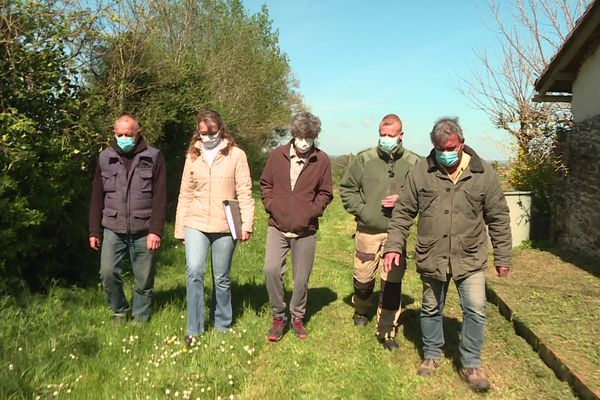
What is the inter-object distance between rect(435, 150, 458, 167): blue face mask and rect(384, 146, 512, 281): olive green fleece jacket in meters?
0.10

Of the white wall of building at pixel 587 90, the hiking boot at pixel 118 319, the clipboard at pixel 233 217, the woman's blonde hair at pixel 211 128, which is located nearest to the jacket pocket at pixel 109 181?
the woman's blonde hair at pixel 211 128

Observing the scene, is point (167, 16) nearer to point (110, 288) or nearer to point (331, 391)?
point (110, 288)

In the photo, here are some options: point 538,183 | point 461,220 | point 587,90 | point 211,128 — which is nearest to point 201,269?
point 211,128

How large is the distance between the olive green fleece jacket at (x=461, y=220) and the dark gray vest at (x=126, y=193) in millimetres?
2492

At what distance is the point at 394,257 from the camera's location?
405 centimetres

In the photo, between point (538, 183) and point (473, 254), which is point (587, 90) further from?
point (473, 254)

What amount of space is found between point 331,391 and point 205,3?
20599mm

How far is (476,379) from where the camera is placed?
3.81 meters

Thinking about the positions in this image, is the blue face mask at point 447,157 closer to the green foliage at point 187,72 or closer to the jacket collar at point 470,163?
the jacket collar at point 470,163

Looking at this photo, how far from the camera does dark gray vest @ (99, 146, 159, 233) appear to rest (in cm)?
447

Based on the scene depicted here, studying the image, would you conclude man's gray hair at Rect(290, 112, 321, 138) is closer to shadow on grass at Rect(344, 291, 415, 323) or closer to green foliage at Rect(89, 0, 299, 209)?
shadow on grass at Rect(344, 291, 415, 323)

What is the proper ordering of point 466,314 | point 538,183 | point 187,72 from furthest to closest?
point 187,72 < point 538,183 < point 466,314

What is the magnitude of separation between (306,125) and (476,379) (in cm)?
257

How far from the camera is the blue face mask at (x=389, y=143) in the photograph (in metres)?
4.53
